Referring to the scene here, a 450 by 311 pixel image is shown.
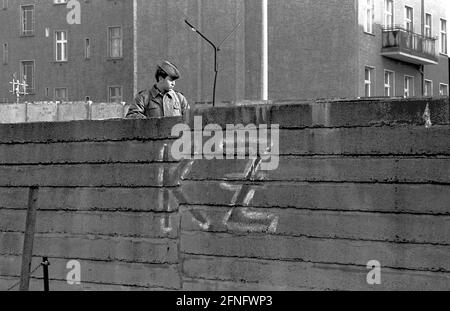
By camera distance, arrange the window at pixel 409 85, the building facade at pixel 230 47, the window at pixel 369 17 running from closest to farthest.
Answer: the building facade at pixel 230 47
the window at pixel 369 17
the window at pixel 409 85

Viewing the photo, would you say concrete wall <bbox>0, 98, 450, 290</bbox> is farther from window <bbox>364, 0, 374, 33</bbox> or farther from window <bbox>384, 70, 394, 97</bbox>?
window <bbox>384, 70, 394, 97</bbox>

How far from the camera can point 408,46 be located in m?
43.8

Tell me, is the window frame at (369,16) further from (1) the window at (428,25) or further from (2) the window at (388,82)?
(1) the window at (428,25)

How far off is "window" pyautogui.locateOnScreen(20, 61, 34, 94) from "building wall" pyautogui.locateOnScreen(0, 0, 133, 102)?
10.2 inches

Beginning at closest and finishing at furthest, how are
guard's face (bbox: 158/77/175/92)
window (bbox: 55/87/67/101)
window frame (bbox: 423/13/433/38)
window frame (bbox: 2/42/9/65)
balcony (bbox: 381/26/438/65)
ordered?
guard's face (bbox: 158/77/175/92), balcony (bbox: 381/26/438/65), window frame (bbox: 423/13/433/38), window (bbox: 55/87/67/101), window frame (bbox: 2/42/9/65)

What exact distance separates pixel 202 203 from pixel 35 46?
46.7 metres

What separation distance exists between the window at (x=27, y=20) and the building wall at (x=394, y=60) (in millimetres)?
20550

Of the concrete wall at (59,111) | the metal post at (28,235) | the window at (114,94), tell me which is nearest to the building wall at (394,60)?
Result: the concrete wall at (59,111)

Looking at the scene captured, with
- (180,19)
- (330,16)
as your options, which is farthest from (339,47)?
(180,19)

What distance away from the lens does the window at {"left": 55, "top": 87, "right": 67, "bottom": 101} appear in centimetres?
5297

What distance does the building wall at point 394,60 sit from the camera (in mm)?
41156

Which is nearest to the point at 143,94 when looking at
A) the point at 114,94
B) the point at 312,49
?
the point at 312,49

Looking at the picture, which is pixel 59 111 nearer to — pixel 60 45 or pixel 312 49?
pixel 60 45

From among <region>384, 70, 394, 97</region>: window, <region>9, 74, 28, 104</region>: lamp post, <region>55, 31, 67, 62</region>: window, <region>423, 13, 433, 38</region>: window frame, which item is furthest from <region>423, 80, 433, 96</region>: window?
<region>9, 74, 28, 104</region>: lamp post
